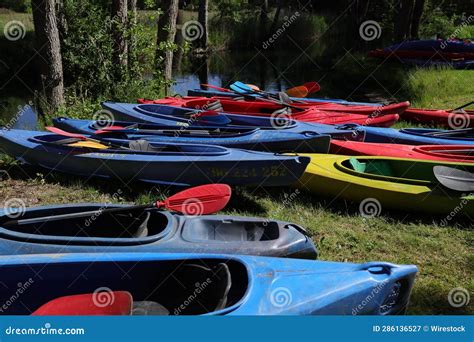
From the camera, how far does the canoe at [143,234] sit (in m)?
3.23

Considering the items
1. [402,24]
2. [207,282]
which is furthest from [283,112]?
[402,24]

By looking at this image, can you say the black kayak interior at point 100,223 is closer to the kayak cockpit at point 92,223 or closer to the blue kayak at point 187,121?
the kayak cockpit at point 92,223

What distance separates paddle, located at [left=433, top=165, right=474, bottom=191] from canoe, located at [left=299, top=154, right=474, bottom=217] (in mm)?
62

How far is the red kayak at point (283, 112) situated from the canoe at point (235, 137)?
1149 millimetres

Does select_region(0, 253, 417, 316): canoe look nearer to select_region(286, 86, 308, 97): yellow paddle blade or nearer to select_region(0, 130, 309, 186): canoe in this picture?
select_region(0, 130, 309, 186): canoe

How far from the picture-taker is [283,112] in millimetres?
7305

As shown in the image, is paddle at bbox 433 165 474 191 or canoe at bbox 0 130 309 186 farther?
canoe at bbox 0 130 309 186

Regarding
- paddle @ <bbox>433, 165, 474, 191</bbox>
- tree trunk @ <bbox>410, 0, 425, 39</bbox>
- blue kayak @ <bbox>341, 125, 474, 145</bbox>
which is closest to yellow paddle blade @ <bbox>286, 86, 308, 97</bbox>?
blue kayak @ <bbox>341, 125, 474, 145</bbox>

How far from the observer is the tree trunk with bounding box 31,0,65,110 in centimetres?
697

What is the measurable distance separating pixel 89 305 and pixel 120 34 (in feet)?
21.0

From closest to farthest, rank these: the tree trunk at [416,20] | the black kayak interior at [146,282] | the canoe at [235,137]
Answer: the black kayak interior at [146,282], the canoe at [235,137], the tree trunk at [416,20]

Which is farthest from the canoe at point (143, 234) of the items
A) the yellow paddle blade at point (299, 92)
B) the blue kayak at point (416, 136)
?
the yellow paddle blade at point (299, 92)

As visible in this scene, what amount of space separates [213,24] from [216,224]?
18594 mm

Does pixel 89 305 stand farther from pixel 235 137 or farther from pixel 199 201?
pixel 235 137
